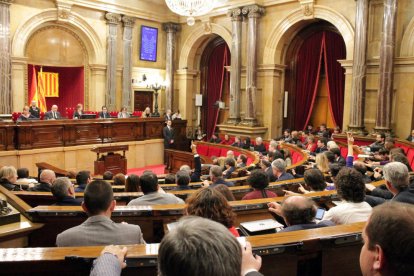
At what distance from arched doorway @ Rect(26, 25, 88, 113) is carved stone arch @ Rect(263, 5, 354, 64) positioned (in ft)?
19.8

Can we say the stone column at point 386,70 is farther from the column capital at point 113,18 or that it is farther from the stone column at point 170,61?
the column capital at point 113,18

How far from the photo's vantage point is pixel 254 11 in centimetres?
1209

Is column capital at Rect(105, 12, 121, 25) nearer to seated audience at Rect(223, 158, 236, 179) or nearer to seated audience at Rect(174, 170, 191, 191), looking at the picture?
seated audience at Rect(223, 158, 236, 179)

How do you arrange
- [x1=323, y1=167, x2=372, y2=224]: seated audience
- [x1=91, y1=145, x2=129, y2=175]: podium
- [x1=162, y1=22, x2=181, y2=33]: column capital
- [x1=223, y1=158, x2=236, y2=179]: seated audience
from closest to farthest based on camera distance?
[x1=323, y1=167, x2=372, y2=224]: seated audience < [x1=223, y1=158, x2=236, y2=179]: seated audience < [x1=91, y1=145, x2=129, y2=175]: podium < [x1=162, y1=22, x2=181, y2=33]: column capital

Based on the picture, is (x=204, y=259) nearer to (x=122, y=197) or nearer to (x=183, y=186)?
(x=122, y=197)

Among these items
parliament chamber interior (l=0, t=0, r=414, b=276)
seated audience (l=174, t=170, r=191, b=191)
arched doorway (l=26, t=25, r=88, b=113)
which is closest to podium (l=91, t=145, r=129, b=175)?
parliament chamber interior (l=0, t=0, r=414, b=276)

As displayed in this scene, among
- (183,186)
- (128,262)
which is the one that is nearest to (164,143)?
(183,186)

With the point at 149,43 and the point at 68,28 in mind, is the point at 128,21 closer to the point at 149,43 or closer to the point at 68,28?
the point at 149,43

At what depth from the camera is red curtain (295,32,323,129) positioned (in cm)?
1228

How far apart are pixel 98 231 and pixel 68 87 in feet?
41.3

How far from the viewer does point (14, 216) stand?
278 cm

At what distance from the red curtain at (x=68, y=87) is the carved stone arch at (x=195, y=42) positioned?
3.68 metres

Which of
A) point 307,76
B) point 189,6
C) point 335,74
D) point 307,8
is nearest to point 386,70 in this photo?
point 335,74

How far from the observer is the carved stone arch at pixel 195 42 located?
13.9m
